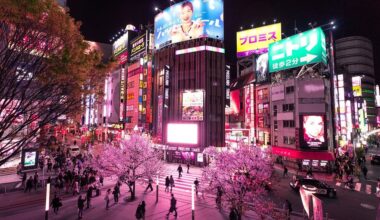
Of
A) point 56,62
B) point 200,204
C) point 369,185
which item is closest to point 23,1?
point 56,62

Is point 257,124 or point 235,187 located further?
point 257,124

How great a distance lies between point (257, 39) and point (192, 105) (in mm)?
29175

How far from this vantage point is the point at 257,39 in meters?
59.8

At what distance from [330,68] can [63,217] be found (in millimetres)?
42506

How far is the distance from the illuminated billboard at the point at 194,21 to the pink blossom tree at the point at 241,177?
29975mm

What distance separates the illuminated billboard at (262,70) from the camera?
51438mm

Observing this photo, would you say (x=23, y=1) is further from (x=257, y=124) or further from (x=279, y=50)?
(x=257, y=124)

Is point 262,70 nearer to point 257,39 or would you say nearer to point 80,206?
point 257,39

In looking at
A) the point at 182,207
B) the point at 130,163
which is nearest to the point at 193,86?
the point at 130,163

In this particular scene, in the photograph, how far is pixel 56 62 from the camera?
8305mm

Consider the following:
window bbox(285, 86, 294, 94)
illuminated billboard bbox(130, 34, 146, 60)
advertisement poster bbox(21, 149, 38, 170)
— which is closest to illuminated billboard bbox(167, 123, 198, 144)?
window bbox(285, 86, 294, 94)

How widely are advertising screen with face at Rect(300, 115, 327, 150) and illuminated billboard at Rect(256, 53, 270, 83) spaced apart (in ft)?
56.8

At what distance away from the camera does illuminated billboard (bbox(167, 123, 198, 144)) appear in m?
40.4

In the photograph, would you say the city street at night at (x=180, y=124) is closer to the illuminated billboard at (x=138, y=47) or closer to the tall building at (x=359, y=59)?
the illuminated billboard at (x=138, y=47)
